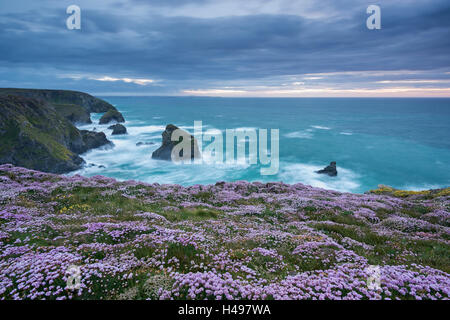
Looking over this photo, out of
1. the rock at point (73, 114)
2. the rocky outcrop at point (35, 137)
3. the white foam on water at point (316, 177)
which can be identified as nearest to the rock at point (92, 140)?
the rocky outcrop at point (35, 137)

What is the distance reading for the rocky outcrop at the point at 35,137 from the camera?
5100 centimetres

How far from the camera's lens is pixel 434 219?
16.4m

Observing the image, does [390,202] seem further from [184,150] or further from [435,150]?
[435,150]

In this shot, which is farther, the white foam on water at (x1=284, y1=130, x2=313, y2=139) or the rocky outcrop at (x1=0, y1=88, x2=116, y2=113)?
the rocky outcrop at (x1=0, y1=88, x2=116, y2=113)

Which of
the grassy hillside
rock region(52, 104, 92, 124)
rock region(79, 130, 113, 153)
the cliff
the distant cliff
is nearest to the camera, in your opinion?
the grassy hillside

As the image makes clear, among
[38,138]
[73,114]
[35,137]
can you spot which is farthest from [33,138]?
[73,114]

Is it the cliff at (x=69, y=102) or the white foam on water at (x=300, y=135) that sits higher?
the cliff at (x=69, y=102)

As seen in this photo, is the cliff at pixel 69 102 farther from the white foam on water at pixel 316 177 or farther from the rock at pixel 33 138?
the white foam on water at pixel 316 177

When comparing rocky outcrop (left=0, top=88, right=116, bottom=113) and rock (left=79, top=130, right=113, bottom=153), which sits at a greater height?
rocky outcrop (left=0, top=88, right=116, bottom=113)

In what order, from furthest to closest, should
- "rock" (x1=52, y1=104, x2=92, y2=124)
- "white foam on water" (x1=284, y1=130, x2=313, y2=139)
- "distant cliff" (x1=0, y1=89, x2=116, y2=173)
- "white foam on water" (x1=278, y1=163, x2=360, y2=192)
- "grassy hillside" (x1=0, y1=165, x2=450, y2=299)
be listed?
"rock" (x1=52, y1=104, x2=92, y2=124), "white foam on water" (x1=284, y1=130, x2=313, y2=139), "white foam on water" (x1=278, y1=163, x2=360, y2=192), "distant cliff" (x1=0, y1=89, x2=116, y2=173), "grassy hillside" (x1=0, y1=165, x2=450, y2=299)

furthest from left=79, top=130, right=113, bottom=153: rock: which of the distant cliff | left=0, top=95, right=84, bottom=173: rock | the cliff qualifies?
the cliff

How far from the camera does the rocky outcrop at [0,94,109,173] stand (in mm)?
51000

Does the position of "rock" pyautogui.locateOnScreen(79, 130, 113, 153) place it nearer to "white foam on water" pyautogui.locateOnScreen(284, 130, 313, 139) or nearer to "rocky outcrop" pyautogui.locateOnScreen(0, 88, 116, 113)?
"white foam on water" pyautogui.locateOnScreen(284, 130, 313, 139)

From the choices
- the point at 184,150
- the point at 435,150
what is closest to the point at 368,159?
the point at 435,150
